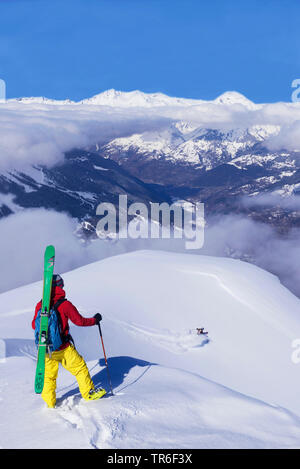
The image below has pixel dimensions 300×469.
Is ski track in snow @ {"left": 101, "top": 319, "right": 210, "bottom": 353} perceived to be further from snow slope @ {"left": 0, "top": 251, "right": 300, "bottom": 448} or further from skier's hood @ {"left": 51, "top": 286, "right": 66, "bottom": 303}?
skier's hood @ {"left": 51, "top": 286, "right": 66, "bottom": 303}

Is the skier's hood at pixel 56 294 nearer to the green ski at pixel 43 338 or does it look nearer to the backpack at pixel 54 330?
the backpack at pixel 54 330

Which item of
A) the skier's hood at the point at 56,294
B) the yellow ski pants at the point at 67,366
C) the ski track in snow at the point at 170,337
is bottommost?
the ski track in snow at the point at 170,337

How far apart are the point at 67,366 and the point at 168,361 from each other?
12.6 meters

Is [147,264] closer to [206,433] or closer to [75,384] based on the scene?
[75,384]

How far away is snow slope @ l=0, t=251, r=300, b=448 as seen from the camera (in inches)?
322

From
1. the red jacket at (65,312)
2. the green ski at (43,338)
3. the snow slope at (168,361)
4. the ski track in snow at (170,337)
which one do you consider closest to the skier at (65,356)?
the red jacket at (65,312)

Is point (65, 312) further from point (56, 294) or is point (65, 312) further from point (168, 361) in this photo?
point (168, 361)

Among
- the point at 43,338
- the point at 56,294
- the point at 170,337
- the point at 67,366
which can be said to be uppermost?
the point at 56,294

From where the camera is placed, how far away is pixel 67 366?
9477 mm

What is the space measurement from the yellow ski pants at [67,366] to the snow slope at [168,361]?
12.5 inches

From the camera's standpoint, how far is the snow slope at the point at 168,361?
8.18 meters

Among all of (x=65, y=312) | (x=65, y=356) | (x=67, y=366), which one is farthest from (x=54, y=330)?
(x=67, y=366)

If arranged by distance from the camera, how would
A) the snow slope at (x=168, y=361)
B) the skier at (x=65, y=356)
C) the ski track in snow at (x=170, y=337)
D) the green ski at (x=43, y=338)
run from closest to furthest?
the snow slope at (x=168, y=361) → the green ski at (x=43, y=338) → the skier at (x=65, y=356) → the ski track in snow at (x=170, y=337)

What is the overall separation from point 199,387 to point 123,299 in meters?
16.8
